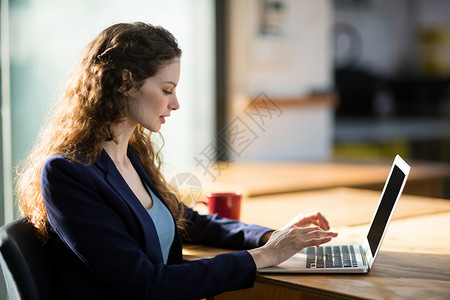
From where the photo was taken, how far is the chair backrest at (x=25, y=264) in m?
1.18

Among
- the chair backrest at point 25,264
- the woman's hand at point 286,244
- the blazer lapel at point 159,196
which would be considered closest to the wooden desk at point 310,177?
the blazer lapel at point 159,196

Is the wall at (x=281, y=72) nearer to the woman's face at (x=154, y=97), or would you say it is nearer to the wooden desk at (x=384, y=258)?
the wooden desk at (x=384, y=258)

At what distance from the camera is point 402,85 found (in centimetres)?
994

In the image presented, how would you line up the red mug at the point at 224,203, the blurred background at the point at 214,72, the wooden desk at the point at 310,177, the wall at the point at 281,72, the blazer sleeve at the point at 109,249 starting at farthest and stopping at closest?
the wall at the point at 281,72
the blurred background at the point at 214,72
the wooden desk at the point at 310,177
the red mug at the point at 224,203
the blazer sleeve at the point at 109,249

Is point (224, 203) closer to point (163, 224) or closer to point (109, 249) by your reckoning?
point (163, 224)

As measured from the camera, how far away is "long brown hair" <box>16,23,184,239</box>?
4.28 ft

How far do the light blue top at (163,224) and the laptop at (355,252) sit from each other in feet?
0.79

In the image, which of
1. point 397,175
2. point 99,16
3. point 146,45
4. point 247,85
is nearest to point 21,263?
point 146,45

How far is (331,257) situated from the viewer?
139cm

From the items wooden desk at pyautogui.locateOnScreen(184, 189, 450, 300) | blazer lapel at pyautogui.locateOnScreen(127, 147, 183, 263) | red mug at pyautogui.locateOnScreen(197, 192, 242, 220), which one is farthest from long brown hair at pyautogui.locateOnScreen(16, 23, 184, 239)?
red mug at pyautogui.locateOnScreen(197, 192, 242, 220)

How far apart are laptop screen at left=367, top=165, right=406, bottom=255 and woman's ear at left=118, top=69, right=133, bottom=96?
61 cm

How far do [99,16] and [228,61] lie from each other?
3.24ft

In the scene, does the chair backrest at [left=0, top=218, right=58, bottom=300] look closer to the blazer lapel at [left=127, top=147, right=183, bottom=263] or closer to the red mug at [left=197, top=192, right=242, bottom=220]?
the blazer lapel at [left=127, top=147, right=183, bottom=263]

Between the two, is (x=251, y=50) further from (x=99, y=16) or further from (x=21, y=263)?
(x=21, y=263)
